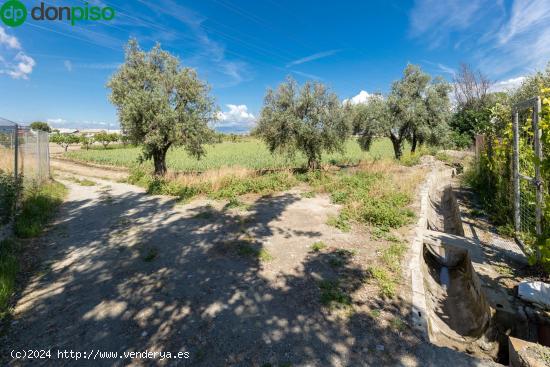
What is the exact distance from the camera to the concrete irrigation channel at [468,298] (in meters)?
3.74

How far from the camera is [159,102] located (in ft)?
40.5

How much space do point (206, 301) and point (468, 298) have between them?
5223mm

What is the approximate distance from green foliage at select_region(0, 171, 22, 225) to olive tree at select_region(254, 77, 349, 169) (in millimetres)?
10538

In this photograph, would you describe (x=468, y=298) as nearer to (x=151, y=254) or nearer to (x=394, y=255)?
(x=394, y=255)

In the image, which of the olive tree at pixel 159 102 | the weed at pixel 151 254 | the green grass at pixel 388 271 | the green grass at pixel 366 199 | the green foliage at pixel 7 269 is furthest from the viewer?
the olive tree at pixel 159 102

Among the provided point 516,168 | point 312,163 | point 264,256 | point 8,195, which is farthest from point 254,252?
point 312,163

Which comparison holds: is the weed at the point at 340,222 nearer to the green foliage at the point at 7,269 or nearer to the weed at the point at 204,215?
the weed at the point at 204,215

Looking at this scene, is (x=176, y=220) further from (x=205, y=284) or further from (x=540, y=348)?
(x=540, y=348)

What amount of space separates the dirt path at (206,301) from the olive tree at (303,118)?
Answer: 7.83m

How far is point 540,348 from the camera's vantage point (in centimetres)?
290

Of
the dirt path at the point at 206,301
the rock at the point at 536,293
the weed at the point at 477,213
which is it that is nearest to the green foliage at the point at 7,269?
the dirt path at the point at 206,301

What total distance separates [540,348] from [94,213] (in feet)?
37.2

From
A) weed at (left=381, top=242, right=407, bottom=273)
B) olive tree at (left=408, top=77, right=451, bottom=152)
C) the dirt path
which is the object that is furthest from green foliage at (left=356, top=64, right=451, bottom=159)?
the dirt path

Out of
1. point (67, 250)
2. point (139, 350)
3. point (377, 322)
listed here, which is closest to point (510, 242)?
point (377, 322)
